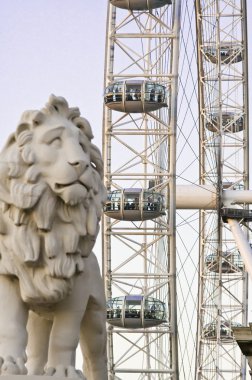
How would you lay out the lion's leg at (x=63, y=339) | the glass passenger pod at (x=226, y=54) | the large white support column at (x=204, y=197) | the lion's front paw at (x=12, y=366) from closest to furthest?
1. the lion's front paw at (x=12, y=366)
2. the lion's leg at (x=63, y=339)
3. the large white support column at (x=204, y=197)
4. the glass passenger pod at (x=226, y=54)

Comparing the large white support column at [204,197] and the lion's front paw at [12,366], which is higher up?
the large white support column at [204,197]

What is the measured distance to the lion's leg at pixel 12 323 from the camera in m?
6.20

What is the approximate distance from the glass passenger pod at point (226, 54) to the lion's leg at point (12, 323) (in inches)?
1098

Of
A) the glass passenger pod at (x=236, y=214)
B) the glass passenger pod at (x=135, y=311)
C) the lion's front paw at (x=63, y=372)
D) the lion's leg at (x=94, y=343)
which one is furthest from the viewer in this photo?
the glass passenger pod at (x=135, y=311)

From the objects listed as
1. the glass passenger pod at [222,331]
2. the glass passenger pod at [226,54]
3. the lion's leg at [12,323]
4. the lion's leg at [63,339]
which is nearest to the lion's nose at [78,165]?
the lion's leg at [12,323]

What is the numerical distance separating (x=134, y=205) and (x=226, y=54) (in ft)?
28.6

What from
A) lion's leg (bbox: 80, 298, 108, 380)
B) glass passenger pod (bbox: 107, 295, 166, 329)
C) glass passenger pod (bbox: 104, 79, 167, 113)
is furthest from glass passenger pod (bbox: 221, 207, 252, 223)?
lion's leg (bbox: 80, 298, 108, 380)

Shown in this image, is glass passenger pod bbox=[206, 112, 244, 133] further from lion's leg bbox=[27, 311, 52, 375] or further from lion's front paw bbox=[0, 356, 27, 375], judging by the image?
lion's front paw bbox=[0, 356, 27, 375]

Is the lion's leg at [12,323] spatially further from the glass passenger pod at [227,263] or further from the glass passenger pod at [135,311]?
the glass passenger pod at [227,263]

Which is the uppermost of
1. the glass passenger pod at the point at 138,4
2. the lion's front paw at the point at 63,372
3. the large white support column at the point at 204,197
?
the glass passenger pod at the point at 138,4

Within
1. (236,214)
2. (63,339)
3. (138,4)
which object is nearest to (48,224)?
(63,339)

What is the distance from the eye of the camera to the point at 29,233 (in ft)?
20.1

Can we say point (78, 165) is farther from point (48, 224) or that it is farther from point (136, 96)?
point (136, 96)

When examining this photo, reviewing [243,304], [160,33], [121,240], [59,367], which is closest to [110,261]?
[121,240]
